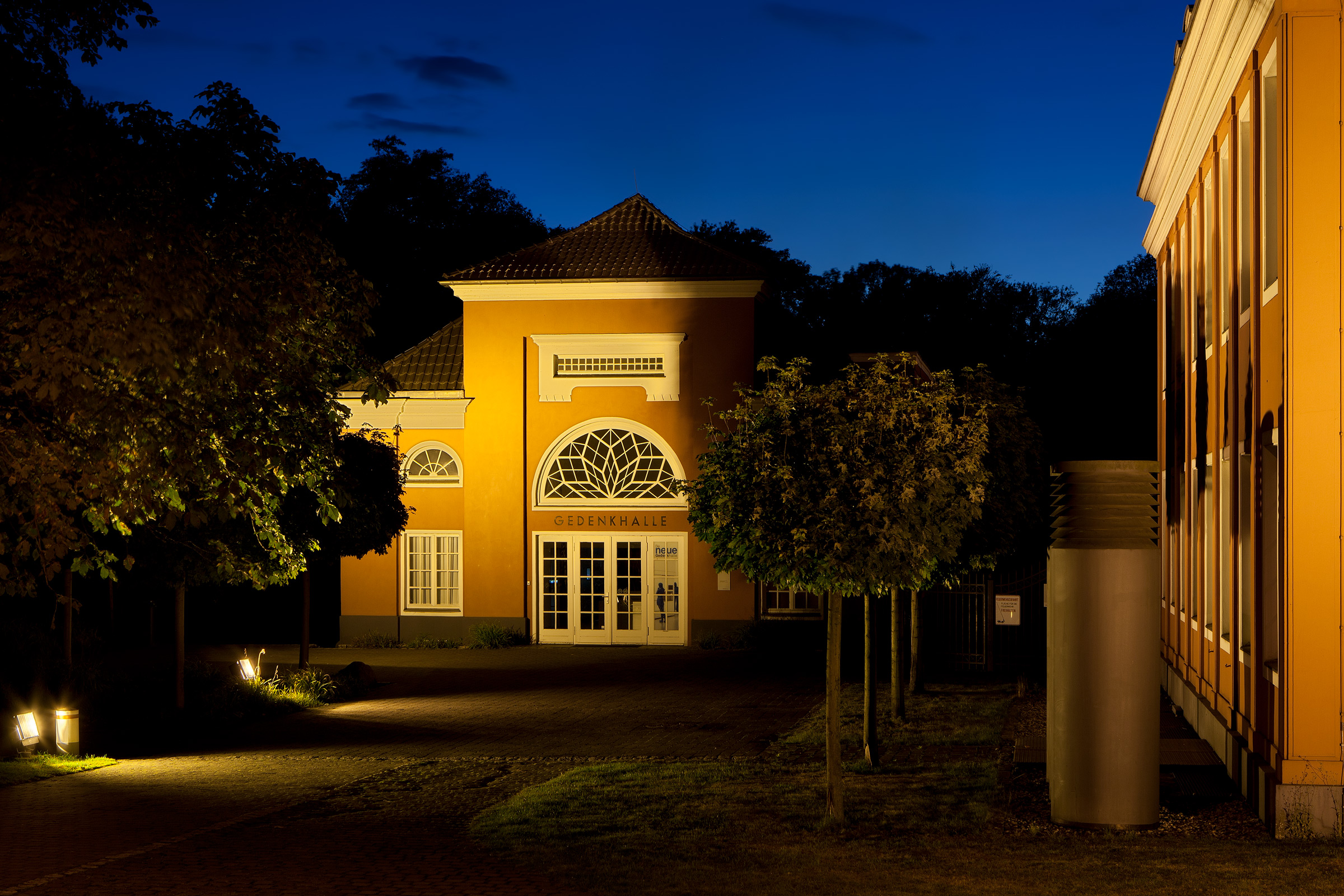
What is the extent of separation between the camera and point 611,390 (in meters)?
25.4

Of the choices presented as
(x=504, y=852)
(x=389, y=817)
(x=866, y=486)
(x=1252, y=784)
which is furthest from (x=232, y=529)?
(x=1252, y=784)

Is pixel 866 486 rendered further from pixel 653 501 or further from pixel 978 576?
pixel 653 501

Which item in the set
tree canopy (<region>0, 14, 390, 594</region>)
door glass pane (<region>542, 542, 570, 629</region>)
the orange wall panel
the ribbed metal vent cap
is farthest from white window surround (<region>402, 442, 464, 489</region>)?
the orange wall panel

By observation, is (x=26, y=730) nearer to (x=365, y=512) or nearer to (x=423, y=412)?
(x=365, y=512)

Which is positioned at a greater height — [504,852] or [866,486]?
[866,486]

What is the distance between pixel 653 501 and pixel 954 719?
35.3 feet

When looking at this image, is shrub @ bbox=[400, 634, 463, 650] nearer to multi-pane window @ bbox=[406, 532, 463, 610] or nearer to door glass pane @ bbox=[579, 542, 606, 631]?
multi-pane window @ bbox=[406, 532, 463, 610]

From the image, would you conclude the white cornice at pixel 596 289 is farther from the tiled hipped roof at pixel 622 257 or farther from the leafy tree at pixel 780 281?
the leafy tree at pixel 780 281

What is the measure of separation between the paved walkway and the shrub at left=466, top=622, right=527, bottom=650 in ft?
13.0

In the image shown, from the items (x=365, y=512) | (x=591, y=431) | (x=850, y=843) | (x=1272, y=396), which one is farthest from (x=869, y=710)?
(x=591, y=431)

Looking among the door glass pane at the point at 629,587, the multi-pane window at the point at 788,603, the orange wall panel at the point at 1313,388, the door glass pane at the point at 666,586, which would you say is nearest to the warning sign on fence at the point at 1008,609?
the multi-pane window at the point at 788,603

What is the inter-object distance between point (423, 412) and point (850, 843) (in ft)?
60.8

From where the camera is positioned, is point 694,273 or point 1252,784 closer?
point 1252,784

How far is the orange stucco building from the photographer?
2516cm
